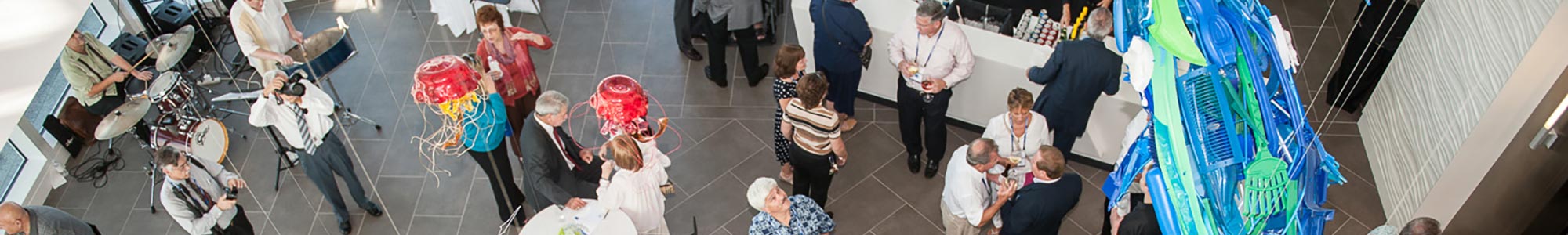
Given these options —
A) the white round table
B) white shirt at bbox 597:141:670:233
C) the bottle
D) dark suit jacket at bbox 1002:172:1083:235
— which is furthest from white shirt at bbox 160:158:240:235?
dark suit jacket at bbox 1002:172:1083:235

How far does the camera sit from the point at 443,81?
4.89 meters

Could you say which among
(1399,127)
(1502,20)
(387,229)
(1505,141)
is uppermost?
(1502,20)

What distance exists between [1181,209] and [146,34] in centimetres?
631

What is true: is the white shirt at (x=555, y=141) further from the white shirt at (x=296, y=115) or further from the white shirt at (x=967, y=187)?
the white shirt at (x=967, y=187)

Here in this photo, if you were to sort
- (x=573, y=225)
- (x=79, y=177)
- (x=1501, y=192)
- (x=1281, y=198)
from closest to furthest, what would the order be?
1. (x=1281, y=198)
2. (x=573, y=225)
3. (x=1501, y=192)
4. (x=79, y=177)

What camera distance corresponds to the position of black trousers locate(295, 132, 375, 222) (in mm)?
5367

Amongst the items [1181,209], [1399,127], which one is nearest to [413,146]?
[1181,209]

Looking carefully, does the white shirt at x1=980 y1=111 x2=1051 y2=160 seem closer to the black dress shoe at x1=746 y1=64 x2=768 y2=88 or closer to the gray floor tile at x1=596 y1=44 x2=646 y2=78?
the black dress shoe at x1=746 y1=64 x2=768 y2=88

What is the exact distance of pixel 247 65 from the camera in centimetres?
727

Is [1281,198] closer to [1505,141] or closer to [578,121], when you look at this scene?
[1505,141]

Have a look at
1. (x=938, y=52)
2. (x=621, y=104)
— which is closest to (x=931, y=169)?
(x=938, y=52)

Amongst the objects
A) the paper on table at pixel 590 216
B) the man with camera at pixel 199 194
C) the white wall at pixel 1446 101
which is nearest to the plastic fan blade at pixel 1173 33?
the white wall at pixel 1446 101

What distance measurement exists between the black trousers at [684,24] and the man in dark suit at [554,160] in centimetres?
177

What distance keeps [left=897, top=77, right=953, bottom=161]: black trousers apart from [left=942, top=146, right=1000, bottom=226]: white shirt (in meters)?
0.88
